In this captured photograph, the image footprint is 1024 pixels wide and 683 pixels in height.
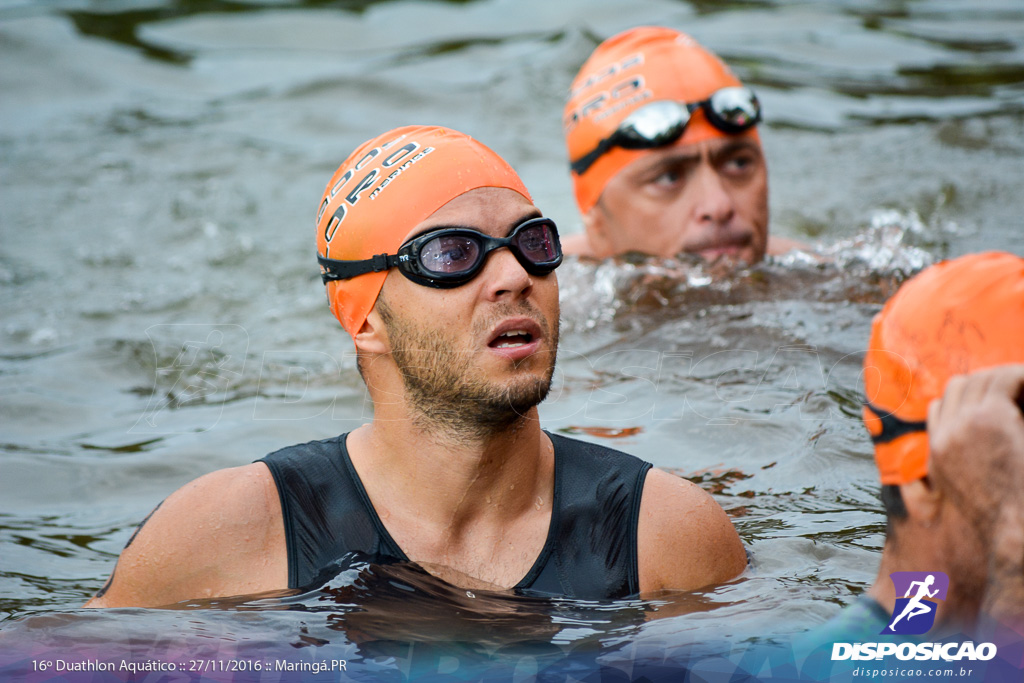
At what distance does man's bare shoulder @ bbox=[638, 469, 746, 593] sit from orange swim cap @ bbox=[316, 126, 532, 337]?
3.85 feet

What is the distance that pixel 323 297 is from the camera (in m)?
8.02

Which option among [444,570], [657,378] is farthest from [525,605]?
[657,378]

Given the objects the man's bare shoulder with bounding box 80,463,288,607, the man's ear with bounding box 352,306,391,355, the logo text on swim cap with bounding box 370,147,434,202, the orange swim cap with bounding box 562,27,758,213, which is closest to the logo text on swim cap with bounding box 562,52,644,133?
the orange swim cap with bounding box 562,27,758,213

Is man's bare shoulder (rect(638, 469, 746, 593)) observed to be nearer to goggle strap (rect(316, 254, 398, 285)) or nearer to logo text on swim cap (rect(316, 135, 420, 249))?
goggle strap (rect(316, 254, 398, 285))

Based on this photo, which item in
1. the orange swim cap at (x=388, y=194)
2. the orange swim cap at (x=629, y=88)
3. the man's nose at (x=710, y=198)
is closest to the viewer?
the orange swim cap at (x=388, y=194)

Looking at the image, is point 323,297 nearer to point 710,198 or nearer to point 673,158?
point 673,158

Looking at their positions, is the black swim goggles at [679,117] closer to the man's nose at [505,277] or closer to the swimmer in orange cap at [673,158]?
the swimmer in orange cap at [673,158]

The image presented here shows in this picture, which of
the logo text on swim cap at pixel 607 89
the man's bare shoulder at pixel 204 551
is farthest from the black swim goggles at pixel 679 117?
the man's bare shoulder at pixel 204 551

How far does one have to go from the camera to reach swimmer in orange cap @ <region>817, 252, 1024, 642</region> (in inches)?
95.8

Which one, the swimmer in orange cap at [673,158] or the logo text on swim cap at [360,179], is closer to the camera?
the logo text on swim cap at [360,179]

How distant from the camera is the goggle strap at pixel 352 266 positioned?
12.2 feet

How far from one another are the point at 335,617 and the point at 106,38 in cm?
1268

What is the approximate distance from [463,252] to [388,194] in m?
0.44

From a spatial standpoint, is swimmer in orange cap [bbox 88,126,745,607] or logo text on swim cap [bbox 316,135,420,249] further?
logo text on swim cap [bbox 316,135,420,249]
